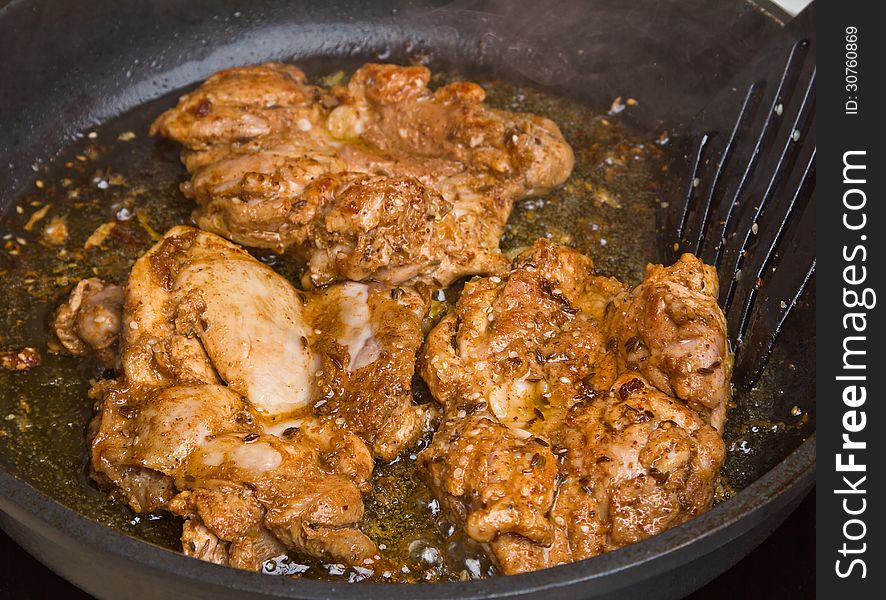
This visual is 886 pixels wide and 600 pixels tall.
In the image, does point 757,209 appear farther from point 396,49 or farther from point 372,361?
point 396,49

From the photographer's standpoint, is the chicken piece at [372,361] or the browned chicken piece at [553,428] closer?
the browned chicken piece at [553,428]

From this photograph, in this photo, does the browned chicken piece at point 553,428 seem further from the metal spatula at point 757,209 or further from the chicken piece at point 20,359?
the chicken piece at point 20,359

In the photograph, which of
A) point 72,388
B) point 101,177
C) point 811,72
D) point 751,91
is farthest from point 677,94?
point 72,388

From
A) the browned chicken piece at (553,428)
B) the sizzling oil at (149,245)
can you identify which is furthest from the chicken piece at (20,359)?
the browned chicken piece at (553,428)

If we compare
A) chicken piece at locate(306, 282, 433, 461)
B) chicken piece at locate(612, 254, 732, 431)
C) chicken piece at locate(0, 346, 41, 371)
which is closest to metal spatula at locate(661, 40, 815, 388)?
chicken piece at locate(612, 254, 732, 431)

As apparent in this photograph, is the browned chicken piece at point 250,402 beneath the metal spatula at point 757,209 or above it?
beneath

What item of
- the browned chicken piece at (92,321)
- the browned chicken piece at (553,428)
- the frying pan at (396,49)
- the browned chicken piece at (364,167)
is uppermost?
the frying pan at (396,49)
